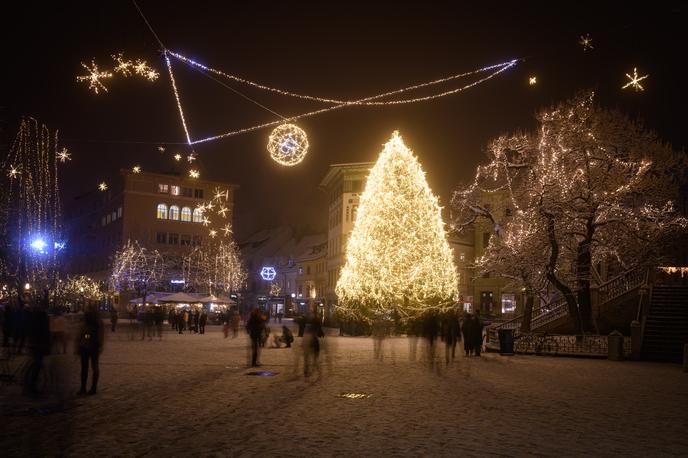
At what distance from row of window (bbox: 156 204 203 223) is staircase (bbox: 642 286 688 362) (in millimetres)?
69383

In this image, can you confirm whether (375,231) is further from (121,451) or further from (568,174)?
(121,451)

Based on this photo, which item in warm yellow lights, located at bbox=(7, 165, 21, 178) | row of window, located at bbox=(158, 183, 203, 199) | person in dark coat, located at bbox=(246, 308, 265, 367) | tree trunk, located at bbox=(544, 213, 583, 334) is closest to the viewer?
person in dark coat, located at bbox=(246, 308, 265, 367)

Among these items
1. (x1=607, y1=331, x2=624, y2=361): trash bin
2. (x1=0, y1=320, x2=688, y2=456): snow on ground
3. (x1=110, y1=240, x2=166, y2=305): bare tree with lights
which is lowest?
(x1=0, y1=320, x2=688, y2=456): snow on ground

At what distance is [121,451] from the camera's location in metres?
8.61

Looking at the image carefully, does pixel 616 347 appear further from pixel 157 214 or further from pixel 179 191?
pixel 179 191

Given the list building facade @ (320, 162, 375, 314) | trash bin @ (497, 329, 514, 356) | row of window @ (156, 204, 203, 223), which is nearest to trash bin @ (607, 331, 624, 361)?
trash bin @ (497, 329, 514, 356)

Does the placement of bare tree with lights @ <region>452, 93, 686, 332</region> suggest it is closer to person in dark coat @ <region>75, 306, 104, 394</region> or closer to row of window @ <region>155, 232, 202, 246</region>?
person in dark coat @ <region>75, 306, 104, 394</region>

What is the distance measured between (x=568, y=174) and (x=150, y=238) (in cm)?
6699

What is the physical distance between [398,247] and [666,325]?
1359 centimetres

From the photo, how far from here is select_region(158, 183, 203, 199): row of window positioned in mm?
93188

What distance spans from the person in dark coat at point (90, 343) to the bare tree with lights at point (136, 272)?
60.8 meters

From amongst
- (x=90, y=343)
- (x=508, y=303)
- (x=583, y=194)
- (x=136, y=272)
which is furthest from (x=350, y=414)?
(x=136, y=272)

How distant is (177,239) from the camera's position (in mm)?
91688

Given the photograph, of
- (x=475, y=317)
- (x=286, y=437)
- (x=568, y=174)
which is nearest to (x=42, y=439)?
(x=286, y=437)
